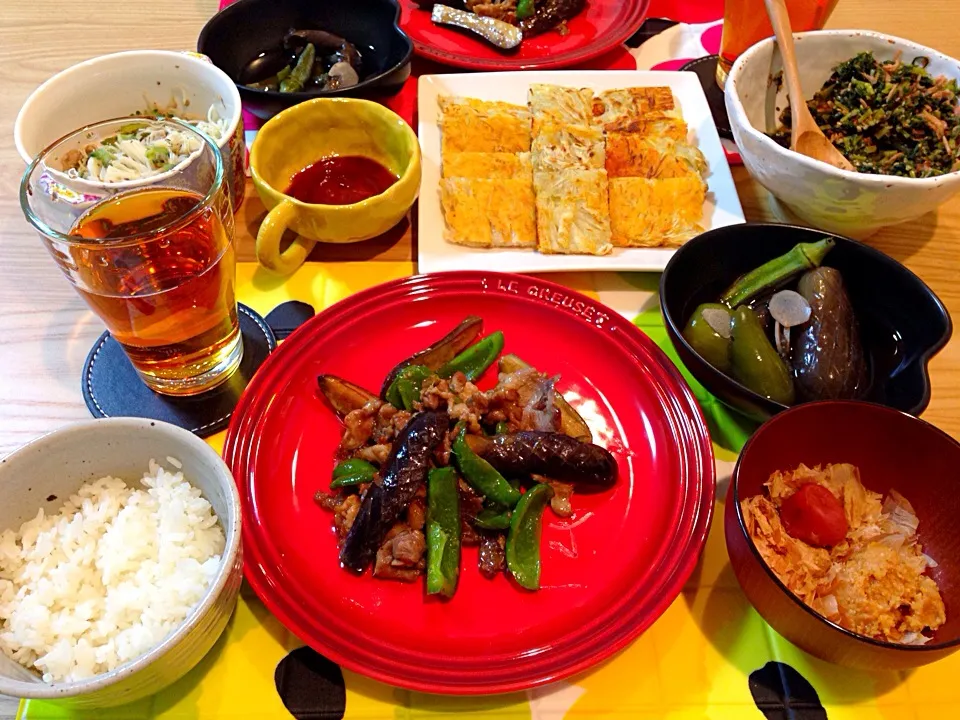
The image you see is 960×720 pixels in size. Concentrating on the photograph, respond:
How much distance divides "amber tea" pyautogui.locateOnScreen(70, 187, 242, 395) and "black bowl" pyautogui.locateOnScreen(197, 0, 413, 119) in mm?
672

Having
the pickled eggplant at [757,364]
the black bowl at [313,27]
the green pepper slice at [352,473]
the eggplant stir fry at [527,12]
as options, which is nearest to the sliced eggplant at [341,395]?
the green pepper slice at [352,473]

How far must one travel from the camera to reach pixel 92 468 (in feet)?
4.08

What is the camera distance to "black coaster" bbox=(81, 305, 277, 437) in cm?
153

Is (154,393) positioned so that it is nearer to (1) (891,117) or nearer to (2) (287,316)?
(2) (287,316)

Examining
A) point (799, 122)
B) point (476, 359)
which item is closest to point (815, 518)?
point (476, 359)

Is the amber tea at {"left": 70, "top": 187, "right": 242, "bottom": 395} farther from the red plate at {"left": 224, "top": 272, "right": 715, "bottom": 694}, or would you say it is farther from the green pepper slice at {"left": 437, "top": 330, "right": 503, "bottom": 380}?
the green pepper slice at {"left": 437, "top": 330, "right": 503, "bottom": 380}

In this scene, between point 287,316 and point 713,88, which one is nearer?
point 287,316

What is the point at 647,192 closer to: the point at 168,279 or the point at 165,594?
the point at 168,279

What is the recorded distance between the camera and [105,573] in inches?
44.7

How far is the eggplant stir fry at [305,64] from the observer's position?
215 cm


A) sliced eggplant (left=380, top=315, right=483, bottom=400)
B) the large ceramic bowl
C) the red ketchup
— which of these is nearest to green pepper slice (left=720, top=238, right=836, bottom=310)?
the large ceramic bowl

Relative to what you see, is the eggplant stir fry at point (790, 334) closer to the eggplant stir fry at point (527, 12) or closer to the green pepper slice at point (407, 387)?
the green pepper slice at point (407, 387)

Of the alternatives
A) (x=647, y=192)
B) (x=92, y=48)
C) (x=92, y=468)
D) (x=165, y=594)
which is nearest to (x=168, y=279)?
(x=92, y=468)

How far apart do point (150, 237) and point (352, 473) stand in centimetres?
59
